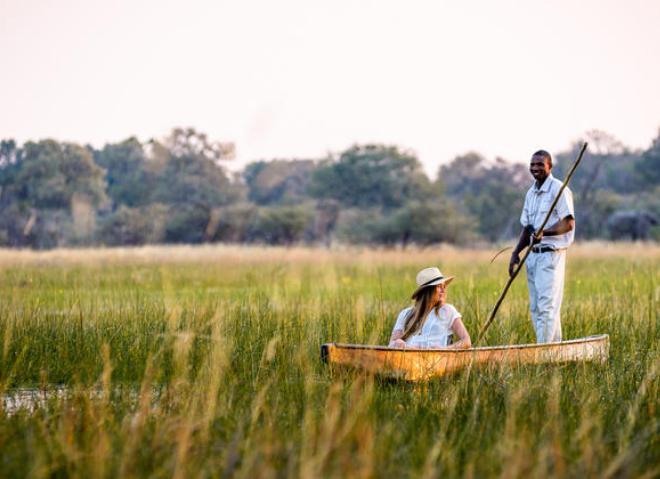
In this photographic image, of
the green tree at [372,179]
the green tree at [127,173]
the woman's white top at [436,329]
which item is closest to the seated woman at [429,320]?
the woman's white top at [436,329]

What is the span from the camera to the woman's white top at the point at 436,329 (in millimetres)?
7758

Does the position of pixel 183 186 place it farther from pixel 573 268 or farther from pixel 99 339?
pixel 99 339

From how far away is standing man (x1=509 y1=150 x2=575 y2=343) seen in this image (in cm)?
849

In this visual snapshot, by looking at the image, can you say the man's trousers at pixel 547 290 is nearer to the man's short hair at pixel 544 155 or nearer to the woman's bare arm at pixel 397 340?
the man's short hair at pixel 544 155

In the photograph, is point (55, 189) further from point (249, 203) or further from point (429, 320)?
point (429, 320)

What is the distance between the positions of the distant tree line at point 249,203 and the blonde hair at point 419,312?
34.0m

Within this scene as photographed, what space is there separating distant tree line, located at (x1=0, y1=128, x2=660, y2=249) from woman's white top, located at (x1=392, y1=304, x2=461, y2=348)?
34010mm

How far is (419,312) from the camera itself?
7816 mm

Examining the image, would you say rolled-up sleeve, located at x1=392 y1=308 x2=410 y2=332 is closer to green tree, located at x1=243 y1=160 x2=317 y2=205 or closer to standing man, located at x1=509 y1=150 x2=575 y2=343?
standing man, located at x1=509 y1=150 x2=575 y2=343

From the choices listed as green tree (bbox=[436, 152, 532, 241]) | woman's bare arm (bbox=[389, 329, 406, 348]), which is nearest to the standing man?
woman's bare arm (bbox=[389, 329, 406, 348])

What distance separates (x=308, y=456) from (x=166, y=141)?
56.3 meters

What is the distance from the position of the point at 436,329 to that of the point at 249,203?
161 feet

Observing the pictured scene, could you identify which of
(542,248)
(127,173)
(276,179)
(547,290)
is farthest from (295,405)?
(276,179)

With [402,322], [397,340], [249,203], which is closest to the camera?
[397,340]
